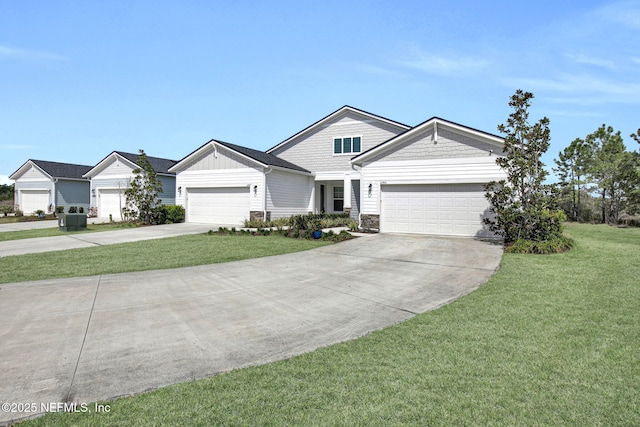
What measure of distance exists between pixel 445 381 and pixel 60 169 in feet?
124

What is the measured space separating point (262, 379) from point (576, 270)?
25.9ft

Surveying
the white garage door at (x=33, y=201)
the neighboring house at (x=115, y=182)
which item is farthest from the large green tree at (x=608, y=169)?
the white garage door at (x=33, y=201)

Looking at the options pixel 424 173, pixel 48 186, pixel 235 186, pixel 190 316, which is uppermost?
pixel 48 186

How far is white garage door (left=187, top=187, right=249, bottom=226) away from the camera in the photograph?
1998cm

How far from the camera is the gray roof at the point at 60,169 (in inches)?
1172

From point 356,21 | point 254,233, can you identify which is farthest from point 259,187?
point 356,21

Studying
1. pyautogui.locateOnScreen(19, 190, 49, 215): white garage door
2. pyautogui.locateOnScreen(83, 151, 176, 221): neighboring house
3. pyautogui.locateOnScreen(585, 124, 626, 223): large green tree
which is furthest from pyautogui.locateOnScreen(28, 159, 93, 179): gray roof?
→ pyautogui.locateOnScreen(585, 124, 626, 223): large green tree

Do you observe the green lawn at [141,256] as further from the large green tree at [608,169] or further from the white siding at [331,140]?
the large green tree at [608,169]

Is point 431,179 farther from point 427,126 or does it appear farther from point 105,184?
point 105,184

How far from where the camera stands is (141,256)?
9.76 metres

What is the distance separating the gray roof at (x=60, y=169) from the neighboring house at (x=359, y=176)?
15.7 m

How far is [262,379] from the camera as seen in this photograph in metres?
3.19

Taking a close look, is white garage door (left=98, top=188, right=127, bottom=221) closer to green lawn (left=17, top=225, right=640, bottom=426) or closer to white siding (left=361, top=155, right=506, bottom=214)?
white siding (left=361, top=155, right=506, bottom=214)

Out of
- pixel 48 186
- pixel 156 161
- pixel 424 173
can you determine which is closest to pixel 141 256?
pixel 424 173
